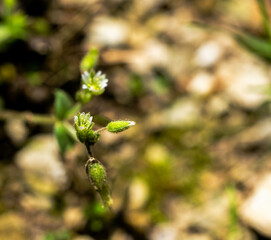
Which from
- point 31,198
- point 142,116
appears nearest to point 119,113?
point 142,116

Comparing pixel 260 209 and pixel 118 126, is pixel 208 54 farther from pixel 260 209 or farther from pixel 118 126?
pixel 118 126

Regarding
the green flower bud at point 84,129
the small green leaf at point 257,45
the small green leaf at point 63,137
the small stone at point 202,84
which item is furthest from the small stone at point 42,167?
the small green leaf at point 257,45

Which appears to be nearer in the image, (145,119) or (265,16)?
(265,16)

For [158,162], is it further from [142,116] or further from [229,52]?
[229,52]

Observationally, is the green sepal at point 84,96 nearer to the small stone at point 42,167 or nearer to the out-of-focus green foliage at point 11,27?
the small stone at point 42,167

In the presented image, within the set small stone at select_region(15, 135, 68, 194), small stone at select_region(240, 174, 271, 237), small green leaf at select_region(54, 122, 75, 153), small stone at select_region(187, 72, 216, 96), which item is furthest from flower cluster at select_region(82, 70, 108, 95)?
small stone at select_region(240, 174, 271, 237)

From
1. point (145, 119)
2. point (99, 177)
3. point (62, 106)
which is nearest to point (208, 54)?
point (145, 119)
